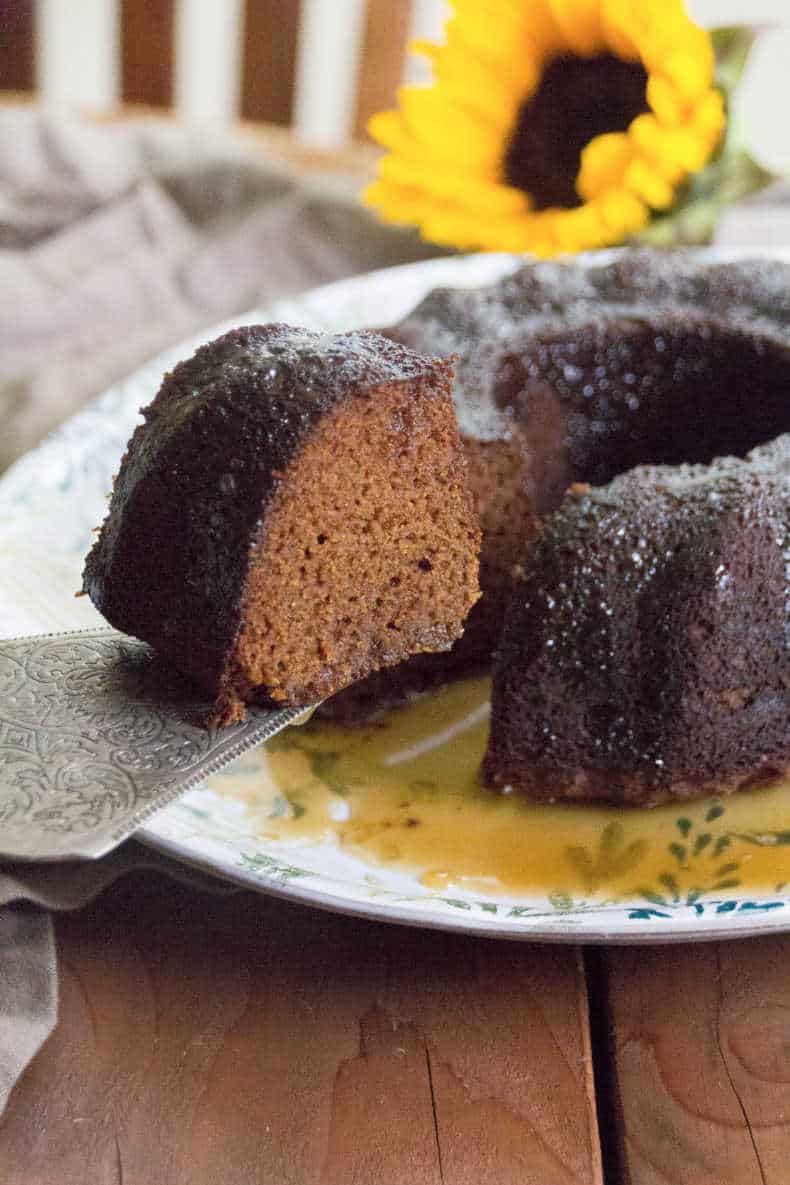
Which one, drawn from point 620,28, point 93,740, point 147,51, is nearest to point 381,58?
point 147,51

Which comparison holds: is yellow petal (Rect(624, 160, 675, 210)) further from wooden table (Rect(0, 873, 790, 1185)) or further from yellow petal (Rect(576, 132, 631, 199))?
wooden table (Rect(0, 873, 790, 1185))

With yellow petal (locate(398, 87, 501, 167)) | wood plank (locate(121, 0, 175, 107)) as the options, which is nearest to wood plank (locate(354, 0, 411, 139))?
wood plank (locate(121, 0, 175, 107))

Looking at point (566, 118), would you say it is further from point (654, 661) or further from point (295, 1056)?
point (295, 1056)

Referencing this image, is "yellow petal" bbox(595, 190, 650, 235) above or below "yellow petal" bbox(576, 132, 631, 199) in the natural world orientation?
below

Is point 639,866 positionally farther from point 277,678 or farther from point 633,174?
point 633,174

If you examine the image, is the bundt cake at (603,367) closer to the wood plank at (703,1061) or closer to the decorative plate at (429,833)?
the decorative plate at (429,833)

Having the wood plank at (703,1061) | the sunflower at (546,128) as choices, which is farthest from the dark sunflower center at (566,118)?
the wood plank at (703,1061)

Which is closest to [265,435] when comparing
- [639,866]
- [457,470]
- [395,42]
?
[457,470]
